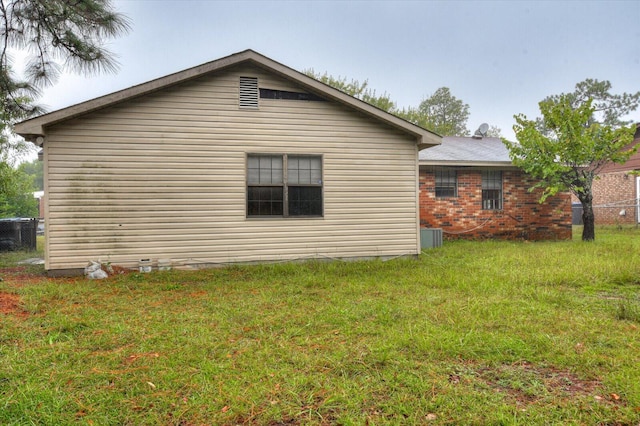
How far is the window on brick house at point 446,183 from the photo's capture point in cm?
1203

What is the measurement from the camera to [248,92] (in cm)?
765

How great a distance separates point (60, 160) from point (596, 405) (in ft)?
27.3

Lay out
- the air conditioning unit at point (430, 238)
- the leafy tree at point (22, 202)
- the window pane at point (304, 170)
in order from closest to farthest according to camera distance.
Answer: the window pane at point (304, 170), the air conditioning unit at point (430, 238), the leafy tree at point (22, 202)

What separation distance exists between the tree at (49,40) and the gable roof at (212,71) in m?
0.99

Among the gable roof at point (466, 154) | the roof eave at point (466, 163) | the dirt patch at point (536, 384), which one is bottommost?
the dirt patch at point (536, 384)

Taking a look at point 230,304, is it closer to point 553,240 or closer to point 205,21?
point 553,240

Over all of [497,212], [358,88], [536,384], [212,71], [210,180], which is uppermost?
[358,88]

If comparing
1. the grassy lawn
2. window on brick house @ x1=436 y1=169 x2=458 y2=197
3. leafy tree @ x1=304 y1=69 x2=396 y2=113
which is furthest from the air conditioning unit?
leafy tree @ x1=304 y1=69 x2=396 y2=113

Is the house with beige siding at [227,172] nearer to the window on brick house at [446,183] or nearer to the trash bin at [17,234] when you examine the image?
the window on brick house at [446,183]

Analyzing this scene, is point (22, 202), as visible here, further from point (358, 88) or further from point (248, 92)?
point (248, 92)

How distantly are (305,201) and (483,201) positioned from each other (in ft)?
24.3

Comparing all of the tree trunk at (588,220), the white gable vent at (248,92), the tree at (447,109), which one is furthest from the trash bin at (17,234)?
the tree at (447,109)

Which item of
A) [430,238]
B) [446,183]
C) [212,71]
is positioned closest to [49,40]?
[212,71]

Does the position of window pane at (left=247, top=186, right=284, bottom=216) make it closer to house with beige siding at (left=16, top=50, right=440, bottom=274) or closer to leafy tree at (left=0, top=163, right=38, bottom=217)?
house with beige siding at (left=16, top=50, right=440, bottom=274)
